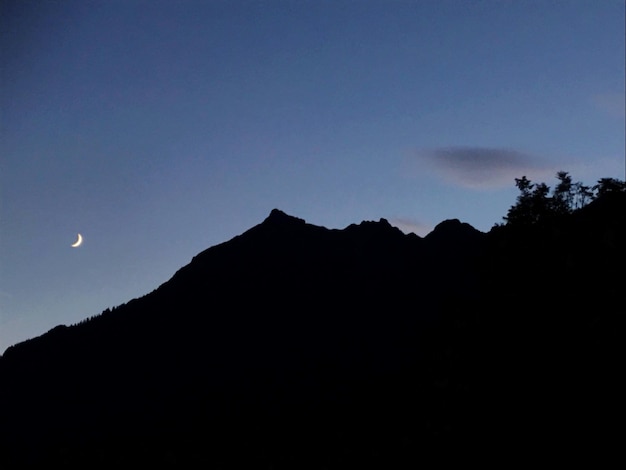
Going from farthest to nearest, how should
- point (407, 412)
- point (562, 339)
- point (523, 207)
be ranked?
point (523, 207), point (407, 412), point (562, 339)

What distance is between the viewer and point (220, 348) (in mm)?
138500

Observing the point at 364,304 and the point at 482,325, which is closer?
the point at 482,325

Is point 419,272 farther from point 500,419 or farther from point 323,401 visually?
point 500,419

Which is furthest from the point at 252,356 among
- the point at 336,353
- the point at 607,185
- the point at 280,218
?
the point at 607,185

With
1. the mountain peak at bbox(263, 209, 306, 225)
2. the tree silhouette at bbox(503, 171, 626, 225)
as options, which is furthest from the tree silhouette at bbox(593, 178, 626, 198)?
the mountain peak at bbox(263, 209, 306, 225)

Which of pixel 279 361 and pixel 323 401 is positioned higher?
pixel 279 361

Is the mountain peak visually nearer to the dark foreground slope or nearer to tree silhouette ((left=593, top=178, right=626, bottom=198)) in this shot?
the dark foreground slope

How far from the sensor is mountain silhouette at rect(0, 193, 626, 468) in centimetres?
7125

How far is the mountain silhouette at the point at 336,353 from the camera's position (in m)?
71.2

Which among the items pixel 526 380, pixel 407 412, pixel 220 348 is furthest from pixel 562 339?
pixel 220 348

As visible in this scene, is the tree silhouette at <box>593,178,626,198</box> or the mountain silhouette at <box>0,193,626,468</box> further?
the tree silhouette at <box>593,178,626,198</box>

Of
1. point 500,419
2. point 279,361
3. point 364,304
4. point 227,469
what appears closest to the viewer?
point 500,419

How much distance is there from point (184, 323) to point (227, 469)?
5545 cm

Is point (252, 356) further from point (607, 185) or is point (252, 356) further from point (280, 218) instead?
point (607, 185)
